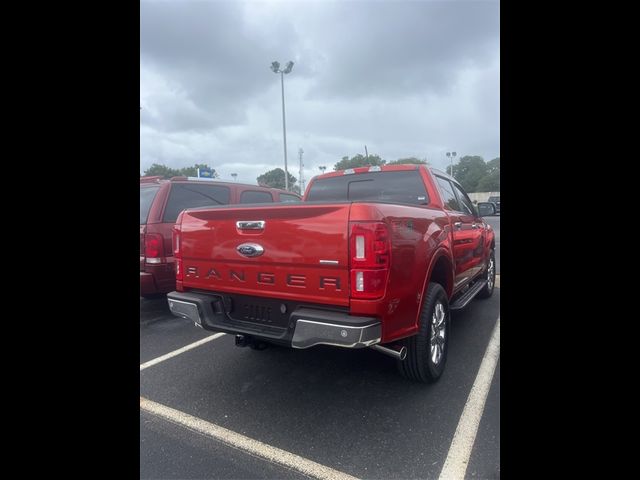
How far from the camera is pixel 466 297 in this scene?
4.06 meters

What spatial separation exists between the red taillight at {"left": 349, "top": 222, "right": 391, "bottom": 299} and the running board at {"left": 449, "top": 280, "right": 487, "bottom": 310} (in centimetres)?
159

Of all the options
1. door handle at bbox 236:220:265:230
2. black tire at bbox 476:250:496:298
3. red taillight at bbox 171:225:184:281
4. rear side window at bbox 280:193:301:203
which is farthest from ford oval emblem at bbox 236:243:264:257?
rear side window at bbox 280:193:301:203

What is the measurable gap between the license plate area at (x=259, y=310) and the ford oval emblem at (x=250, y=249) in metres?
0.34

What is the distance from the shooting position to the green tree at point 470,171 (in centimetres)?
8594

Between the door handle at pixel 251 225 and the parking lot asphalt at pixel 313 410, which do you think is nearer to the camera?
the parking lot asphalt at pixel 313 410

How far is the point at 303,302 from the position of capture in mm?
2512

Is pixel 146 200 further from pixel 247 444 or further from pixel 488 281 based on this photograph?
pixel 488 281

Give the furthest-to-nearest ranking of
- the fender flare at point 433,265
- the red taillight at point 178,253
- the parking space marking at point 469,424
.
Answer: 1. the red taillight at point 178,253
2. the fender flare at point 433,265
3. the parking space marking at point 469,424

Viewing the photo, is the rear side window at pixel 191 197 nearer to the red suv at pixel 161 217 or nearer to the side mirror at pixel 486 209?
the red suv at pixel 161 217

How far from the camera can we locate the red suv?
443cm

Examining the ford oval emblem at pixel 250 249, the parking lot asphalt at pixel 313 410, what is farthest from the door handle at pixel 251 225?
the parking lot asphalt at pixel 313 410
